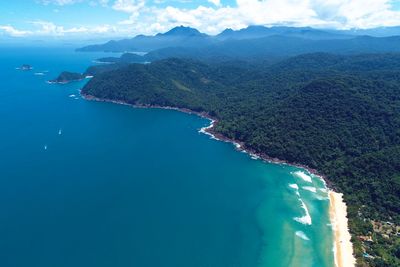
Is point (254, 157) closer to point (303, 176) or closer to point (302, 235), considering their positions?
point (303, 176)

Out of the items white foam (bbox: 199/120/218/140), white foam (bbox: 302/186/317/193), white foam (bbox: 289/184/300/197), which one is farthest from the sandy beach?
white foam (bbox: 199/120/218/140)

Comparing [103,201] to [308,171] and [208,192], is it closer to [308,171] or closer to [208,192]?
[208,192]

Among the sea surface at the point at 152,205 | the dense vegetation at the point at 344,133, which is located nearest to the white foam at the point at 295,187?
the sea surface at the point at 152,205

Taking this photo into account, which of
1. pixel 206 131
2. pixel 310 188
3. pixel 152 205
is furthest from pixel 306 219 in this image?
pixel 206 131

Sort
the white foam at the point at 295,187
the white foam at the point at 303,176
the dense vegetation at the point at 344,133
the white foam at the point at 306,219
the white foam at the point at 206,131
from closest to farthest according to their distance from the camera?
the white foam at the point at 306,219
the dense vegetation at the point at 344,133
the white foam at the point at 295,187
the white foam at the point at 303,176
the white foam at the point at 206,131

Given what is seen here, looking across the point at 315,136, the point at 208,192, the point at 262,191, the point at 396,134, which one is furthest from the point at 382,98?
the point at 208,192

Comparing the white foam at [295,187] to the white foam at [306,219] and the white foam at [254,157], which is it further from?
the white foam at [254,157]
